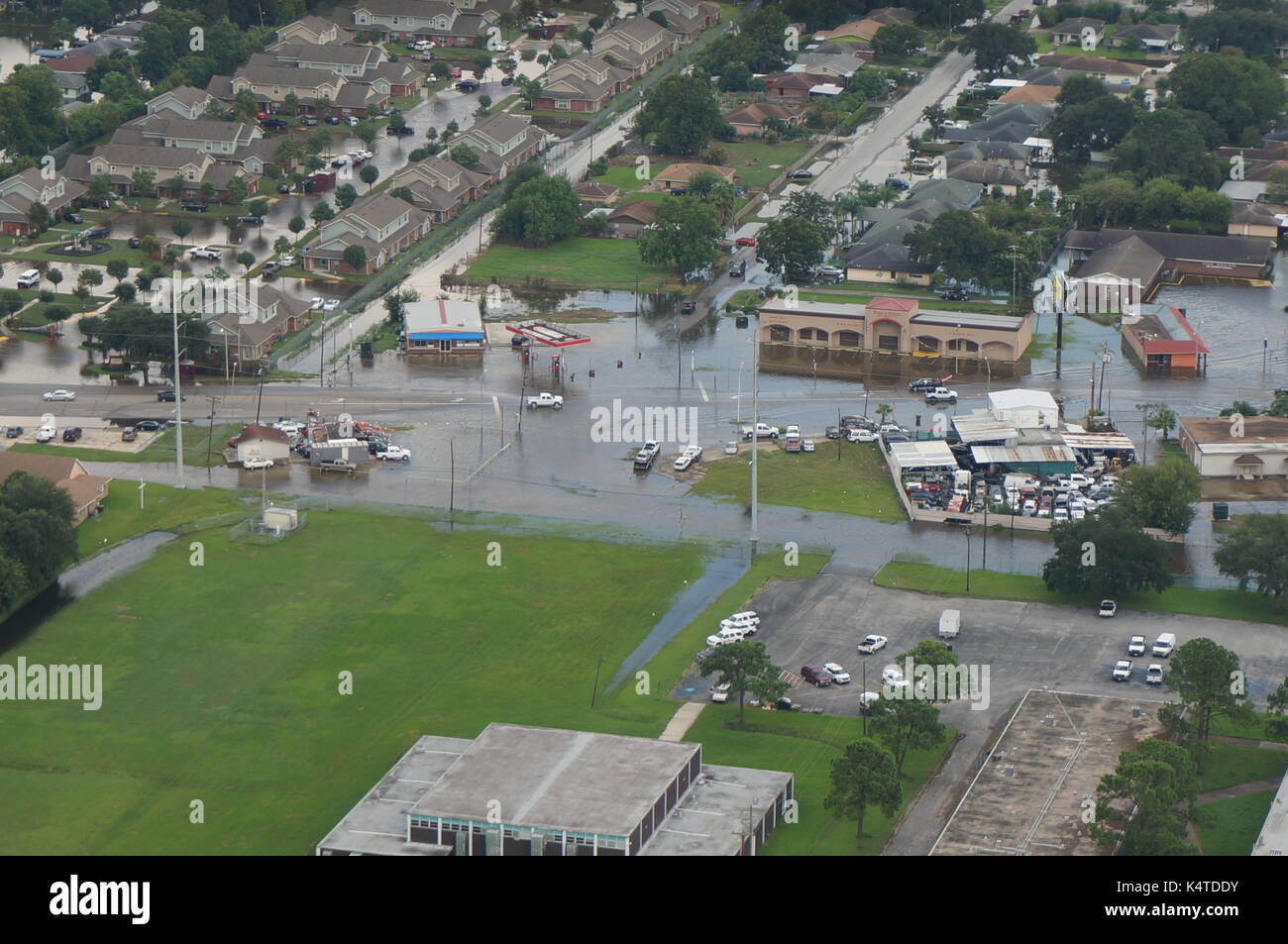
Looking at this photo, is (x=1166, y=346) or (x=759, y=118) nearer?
(x=1166, y=346)

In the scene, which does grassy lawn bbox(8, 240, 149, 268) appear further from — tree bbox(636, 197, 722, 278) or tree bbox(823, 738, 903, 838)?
tree bbox(823, 738, 903, 838)

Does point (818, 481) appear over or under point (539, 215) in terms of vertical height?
under

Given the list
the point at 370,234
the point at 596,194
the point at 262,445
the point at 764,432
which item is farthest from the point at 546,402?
the point at 596,194

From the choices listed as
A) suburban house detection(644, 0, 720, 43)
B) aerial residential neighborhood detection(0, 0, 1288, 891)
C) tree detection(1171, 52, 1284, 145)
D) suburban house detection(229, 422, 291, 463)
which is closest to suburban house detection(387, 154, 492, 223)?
aerial residential neighborhood detection(0, 0, 1288, 891)

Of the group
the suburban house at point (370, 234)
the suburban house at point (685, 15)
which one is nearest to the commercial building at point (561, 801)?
the suburban house at point (370, 234)

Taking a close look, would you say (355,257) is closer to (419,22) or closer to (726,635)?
(726,635)

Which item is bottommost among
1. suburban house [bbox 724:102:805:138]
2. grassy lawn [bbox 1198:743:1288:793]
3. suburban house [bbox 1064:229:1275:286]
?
grassy lawn [bbox 1198:743:1288:793]
